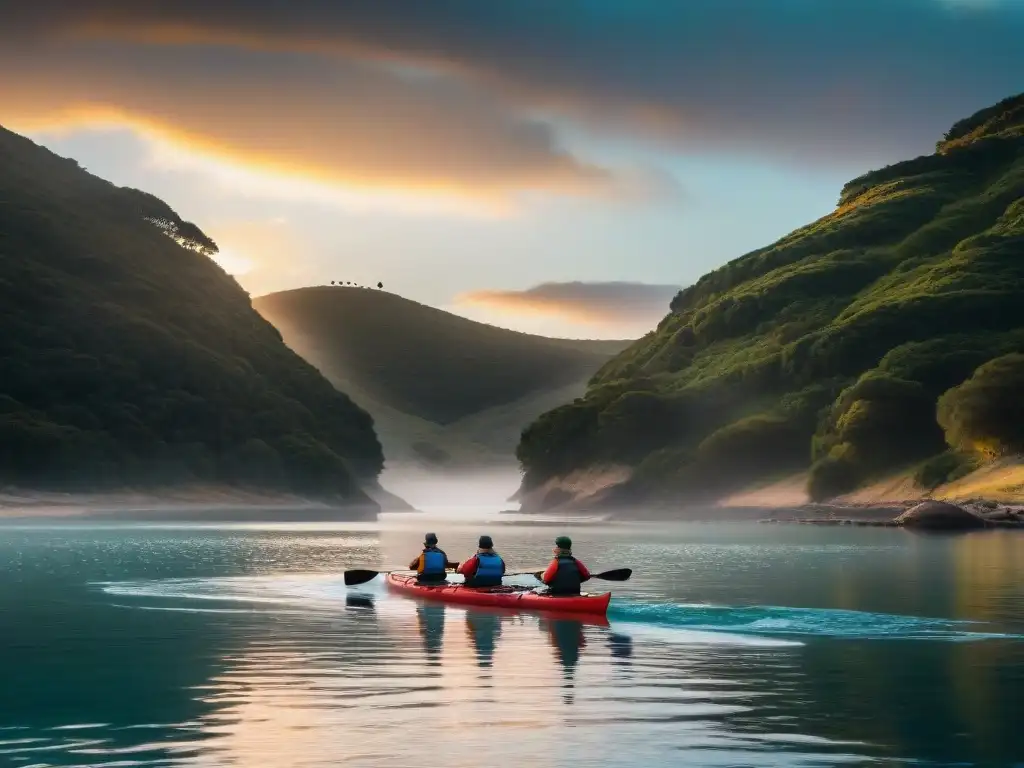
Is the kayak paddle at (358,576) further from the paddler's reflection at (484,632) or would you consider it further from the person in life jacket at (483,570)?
the paddler's reflection at (484,632)

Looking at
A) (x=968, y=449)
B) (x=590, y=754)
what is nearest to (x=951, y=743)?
(x=590, y=754)

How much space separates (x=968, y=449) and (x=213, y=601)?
464 ft

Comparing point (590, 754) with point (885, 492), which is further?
point (885, 492)

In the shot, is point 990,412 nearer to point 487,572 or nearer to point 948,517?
point 948,517

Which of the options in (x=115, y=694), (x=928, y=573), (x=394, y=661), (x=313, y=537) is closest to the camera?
(x=115, y=694)

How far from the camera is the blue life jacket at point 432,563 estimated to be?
5781 cm

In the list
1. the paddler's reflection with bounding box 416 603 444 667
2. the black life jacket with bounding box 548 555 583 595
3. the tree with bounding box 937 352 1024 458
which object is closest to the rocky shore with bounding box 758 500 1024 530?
the tree with bounding box 937 352 1024 458

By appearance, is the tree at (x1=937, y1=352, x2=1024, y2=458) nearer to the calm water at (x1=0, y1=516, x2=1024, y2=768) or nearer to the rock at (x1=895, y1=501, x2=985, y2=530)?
the rock at (x1=895, y1=501, x2=985, y2=530)

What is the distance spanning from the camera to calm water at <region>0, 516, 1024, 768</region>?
25.7 metres

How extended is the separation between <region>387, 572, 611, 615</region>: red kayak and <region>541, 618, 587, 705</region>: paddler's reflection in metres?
0.52

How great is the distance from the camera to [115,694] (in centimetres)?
3234

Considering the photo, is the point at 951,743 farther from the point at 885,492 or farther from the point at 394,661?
the point at 885,492

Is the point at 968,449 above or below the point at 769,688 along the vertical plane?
above

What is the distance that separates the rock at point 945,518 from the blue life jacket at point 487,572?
9218 centimetres
